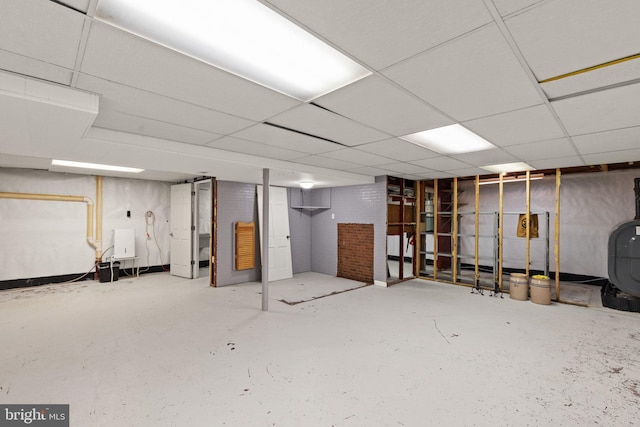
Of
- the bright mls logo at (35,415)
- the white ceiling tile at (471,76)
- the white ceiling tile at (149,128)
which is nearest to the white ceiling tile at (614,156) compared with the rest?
the white ceiling tile at (471,76)

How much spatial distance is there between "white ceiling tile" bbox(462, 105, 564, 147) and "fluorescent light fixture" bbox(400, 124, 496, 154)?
119 mm

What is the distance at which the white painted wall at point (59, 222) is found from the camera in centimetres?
553

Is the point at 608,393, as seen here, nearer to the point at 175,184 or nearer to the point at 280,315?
the point at 280,315

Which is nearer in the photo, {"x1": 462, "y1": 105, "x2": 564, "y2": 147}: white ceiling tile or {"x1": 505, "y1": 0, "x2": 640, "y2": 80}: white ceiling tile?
{"x1": 505, "y1": 0, "x2": 640, "y2": 80}: white ceiling tile

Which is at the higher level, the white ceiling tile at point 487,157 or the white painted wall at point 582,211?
the white ceiling tile at point 487,157

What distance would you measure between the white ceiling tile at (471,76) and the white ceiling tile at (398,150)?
1.05m

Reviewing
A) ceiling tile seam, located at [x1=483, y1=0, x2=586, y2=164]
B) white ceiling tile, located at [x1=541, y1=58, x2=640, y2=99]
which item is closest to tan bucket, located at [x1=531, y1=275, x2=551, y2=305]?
ceiling tile seam, located at [x1=483, y1=0, x2=586, y2=164]

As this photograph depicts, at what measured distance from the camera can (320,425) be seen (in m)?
2.00

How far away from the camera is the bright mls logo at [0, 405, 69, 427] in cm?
205

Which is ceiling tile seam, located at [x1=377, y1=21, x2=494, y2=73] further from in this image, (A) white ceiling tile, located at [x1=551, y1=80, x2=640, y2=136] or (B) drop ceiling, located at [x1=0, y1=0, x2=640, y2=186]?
(A) white ceiling tile, located at [x1=551, y1=80, x2=640, y2=136]

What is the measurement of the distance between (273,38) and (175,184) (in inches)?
268

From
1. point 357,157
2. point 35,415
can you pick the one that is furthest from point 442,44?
point 35,415

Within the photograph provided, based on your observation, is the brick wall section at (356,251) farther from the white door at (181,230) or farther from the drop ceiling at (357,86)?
the white door at (181,230)

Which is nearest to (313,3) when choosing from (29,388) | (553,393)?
(553,393)
